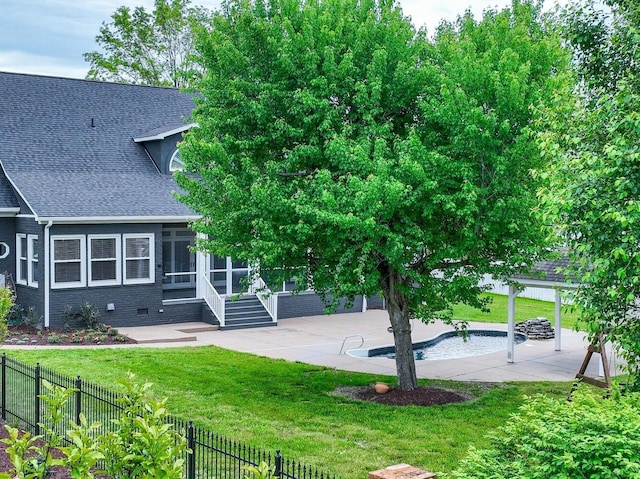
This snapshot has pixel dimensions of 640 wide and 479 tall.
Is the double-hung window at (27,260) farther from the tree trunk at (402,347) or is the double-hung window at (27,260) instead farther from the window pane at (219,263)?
the tree trunk at (402,347)

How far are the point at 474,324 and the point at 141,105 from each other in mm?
15356

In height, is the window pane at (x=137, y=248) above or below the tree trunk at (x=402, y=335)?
above

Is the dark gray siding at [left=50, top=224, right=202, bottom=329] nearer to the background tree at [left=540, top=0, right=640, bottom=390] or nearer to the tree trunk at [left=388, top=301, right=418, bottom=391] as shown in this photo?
the tree trunk at [left=388, top=301, right=418, bottom=391]

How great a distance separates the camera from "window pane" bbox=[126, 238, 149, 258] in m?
24.0

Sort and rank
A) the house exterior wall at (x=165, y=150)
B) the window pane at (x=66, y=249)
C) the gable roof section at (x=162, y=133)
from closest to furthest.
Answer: the window pane at (x=66, y=249) → the gable roof section at (x=162, y=133) → the house exterior wall at (x=165, y=150)

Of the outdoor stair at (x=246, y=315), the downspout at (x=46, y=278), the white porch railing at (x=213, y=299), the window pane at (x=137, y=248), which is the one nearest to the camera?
the downspout at (x=46, y=278)

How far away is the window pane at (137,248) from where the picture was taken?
24.0 m

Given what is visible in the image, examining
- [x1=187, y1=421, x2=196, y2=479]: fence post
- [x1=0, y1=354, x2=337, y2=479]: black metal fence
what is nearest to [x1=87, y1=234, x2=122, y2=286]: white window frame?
[x1=0, y1=354, x2=337, y2=479]: black metal fence

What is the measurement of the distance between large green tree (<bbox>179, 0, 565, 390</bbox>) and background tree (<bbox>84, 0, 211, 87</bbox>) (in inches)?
1309

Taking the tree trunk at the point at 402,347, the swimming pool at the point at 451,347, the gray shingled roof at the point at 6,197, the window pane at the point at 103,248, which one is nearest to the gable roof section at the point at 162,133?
the window pane at the point at 103,248

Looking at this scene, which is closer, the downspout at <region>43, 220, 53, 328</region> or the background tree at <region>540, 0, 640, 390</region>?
the background tree at <region>540, 0, 640, 390</region>

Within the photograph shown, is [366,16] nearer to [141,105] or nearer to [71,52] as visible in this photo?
Answer: [141,105]

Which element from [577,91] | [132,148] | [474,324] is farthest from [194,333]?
[577,91]

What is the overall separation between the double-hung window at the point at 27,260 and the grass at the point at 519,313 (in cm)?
1467
